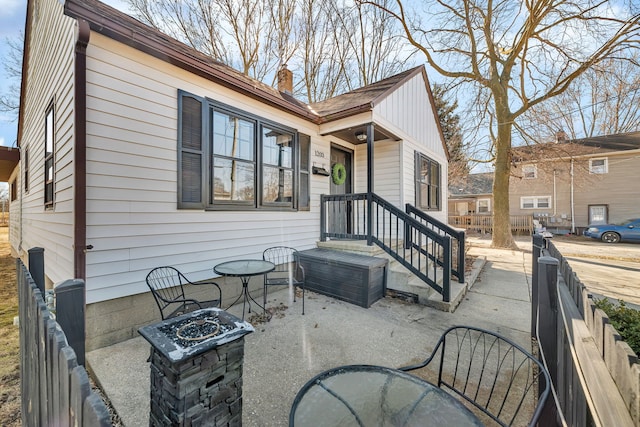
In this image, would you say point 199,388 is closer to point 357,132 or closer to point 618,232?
point 357,132

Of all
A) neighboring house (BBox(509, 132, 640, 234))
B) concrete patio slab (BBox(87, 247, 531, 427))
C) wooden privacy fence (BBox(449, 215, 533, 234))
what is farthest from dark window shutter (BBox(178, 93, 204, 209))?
wooden privacy fence (BBox(449, 215, 533, 234))

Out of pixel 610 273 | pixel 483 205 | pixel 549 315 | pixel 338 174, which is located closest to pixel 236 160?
pixel 338 174

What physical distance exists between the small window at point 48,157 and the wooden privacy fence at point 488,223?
17.7m

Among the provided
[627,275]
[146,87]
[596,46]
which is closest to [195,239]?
[146,87]

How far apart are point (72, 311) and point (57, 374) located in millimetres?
416

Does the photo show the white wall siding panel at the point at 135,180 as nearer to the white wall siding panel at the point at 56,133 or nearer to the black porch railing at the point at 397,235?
the white wall siding panel at the point at 56,133

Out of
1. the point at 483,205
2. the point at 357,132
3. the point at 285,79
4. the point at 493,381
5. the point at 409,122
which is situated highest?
the point at 285,79

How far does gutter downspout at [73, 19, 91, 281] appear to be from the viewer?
266 centimetres

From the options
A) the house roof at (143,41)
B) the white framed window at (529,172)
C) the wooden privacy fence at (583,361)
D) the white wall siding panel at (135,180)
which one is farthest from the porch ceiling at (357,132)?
the white framed window at (529,172)

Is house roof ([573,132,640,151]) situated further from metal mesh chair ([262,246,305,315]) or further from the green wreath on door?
metal mesh chair ([262,246,305,315])

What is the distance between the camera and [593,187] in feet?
50.3

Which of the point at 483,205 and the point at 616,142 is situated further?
the point at 483,205

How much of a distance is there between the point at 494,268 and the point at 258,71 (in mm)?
11457

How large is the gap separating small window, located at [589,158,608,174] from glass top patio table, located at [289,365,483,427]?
20605 mm
